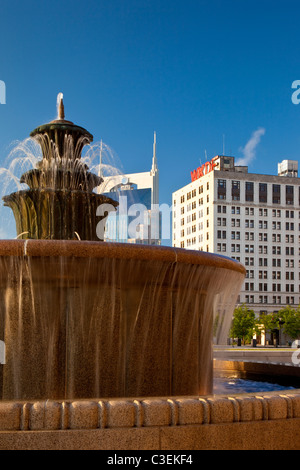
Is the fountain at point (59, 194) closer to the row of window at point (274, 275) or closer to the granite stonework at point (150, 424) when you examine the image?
the granite stonework at point (150, 424)

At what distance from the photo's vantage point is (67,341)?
25.0ft

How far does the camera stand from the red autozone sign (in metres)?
102

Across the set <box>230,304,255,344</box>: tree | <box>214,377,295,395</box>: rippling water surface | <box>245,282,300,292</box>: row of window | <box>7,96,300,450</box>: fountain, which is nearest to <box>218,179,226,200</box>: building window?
<box>245,282,300,292</box>: row of window

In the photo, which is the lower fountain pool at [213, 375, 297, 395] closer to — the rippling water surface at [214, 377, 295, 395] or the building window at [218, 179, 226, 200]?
the rippling water surface at [214, 377, 295, 395]

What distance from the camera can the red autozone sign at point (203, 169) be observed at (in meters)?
102

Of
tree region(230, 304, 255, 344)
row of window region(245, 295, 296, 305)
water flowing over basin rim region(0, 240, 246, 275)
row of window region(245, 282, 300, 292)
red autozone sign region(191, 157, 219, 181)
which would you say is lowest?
tree region(230, 304, 255, 344)

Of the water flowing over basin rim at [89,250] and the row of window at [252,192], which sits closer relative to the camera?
the water flowing over basin rim at [89,250]

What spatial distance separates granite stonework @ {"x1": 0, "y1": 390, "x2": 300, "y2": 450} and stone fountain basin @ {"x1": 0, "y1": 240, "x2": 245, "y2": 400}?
1.81 meters

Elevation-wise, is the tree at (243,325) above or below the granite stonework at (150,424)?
below

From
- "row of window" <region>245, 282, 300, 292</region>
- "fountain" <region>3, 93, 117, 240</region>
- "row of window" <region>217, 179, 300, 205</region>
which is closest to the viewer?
"fountain" <region>3, 93, 117, 240</region>

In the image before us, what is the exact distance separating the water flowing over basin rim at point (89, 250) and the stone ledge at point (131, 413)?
208 centimetres
